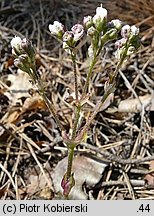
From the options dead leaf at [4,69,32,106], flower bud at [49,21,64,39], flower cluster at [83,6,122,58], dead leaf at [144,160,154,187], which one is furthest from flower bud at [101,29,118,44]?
dead leaf at [4,69,32,106]

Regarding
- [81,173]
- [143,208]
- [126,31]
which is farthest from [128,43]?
[81,173]

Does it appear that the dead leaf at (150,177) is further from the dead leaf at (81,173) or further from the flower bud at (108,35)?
the flower bud at (108,35)

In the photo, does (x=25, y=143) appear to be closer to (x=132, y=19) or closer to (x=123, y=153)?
(x=123, y=153)

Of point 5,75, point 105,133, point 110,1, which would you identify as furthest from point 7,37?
point 105,133

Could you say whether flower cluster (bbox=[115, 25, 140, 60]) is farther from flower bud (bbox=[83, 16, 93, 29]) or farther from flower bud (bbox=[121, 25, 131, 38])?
flower bud (bbox=[83, 16, 93, 29])

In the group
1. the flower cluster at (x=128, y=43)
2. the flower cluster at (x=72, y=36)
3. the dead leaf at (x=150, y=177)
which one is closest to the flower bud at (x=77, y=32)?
the flower cluster at (x=72, y=36)
